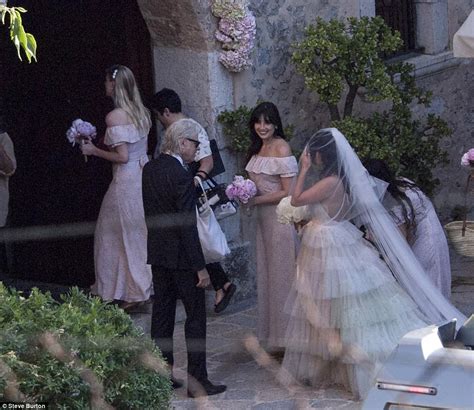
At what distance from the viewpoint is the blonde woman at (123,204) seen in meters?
8.85

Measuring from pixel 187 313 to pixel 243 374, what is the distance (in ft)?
2.61

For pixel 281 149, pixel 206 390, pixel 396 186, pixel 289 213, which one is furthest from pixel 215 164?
pixel 206 390

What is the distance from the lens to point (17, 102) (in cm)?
1005

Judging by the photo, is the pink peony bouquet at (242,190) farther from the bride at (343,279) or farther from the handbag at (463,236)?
the handbag at (463,236)

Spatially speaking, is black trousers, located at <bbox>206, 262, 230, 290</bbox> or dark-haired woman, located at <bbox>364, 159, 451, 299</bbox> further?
black trousers, located at <bbox>206, 262, 230, 290</bbox>

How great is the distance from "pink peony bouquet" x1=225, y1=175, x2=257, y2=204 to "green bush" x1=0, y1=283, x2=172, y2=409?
2509 millimetres

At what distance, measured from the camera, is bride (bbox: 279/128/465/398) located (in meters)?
7.48

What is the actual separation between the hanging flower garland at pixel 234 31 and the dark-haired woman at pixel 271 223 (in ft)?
4.20

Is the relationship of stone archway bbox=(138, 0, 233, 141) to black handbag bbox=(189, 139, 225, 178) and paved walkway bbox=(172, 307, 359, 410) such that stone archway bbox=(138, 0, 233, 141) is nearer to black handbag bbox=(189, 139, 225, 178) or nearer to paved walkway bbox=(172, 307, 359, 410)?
black handbag bbox=(189, 139, 225, 178)

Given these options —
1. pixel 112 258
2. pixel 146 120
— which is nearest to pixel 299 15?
pixel 146 120

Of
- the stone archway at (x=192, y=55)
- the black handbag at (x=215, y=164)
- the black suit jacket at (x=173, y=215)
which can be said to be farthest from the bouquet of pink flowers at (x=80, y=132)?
the black suit jacket at (x=173, y=215)

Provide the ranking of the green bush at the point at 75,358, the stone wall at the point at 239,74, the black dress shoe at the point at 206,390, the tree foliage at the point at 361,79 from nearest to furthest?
the green bush at the point at 75,358, the black dress shoe at the point at 206,390, the stone wall at the point at 239,74, the tree foliage at the point at 361,79

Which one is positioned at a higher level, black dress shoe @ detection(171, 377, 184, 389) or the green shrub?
the green shrub

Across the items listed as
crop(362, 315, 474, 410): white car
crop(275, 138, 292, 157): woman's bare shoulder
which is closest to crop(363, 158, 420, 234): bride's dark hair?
crop(275, 138, 292, 157): woman's bare shoulder
